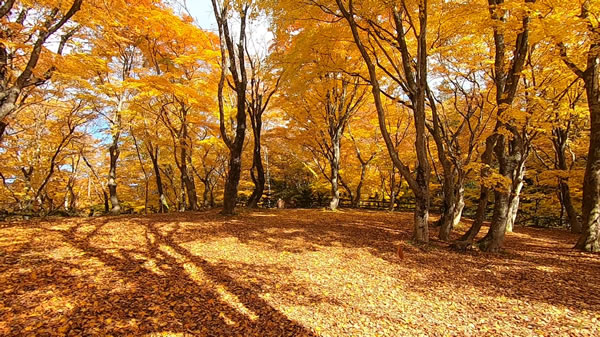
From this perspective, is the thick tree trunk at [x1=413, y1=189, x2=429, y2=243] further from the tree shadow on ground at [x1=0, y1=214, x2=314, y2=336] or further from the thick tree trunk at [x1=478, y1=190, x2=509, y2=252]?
the tree shadow on ground at [x1=0, y1=214, x2=314, y2=336]

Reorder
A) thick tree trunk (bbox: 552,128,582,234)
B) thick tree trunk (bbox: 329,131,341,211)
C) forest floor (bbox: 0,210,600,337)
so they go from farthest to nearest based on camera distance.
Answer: thick tree trunk (bbox: 329,131,341,211) < thick tree trunk (bbox: 552,128,582,234) < forest floor (bbox: 0,210,600,337)

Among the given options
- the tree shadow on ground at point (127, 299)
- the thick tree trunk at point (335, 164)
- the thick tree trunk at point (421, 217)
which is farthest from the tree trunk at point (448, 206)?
the thick tree trunk at point (335, 164)

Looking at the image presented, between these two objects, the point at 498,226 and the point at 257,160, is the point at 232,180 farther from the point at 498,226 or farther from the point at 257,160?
the point at 498,226

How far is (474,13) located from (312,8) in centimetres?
394

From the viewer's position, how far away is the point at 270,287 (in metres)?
4.01

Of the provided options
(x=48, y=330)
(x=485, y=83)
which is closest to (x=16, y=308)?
(x=48, y=330)

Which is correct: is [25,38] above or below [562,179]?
above

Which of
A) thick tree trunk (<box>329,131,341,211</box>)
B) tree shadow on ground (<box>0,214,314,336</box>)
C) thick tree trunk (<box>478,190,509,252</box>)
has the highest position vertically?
thick tree trunk (<box>329,131,341,211</box>)

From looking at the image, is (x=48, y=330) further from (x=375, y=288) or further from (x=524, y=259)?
(x=524, y=259)

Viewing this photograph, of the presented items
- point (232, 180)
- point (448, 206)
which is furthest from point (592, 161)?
point (232, 180)

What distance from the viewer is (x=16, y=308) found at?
9.34 ft

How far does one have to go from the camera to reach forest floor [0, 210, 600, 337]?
2.98 m

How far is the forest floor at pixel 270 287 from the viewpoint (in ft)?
9.78

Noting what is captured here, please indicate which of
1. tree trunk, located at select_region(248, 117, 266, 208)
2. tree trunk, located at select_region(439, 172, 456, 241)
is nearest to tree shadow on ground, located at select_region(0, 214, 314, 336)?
tree trunk, located at select_region(439, 172, 456, 241)
